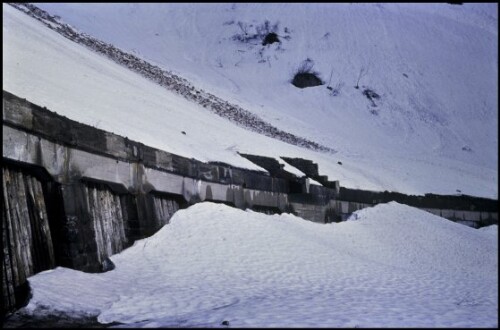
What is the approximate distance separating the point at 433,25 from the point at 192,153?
5454 cm

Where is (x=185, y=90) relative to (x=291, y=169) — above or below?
above

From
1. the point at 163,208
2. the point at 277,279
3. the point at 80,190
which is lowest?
the point at 277,279

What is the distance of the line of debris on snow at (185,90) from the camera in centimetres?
2939

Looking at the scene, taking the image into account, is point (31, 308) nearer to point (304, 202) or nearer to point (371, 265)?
point (371, 265)

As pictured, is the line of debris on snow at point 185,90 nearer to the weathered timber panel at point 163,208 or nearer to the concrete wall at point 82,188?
the weathered timber panel at point 163,208

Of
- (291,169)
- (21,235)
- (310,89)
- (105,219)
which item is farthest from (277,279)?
(310,89)

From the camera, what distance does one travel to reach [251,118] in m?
32.1

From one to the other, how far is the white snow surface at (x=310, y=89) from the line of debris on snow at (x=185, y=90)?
6.27 feet

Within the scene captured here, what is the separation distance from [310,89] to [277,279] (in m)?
37.8

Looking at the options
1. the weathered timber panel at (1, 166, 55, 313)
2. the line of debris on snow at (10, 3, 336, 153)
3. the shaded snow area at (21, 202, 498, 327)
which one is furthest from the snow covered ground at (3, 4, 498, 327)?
the line of debris on snow at (10, 3, 336, 153)

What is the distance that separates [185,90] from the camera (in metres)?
32.0

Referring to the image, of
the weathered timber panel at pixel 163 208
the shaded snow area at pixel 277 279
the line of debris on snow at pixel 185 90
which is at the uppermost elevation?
the line of debris on snow at pixel 185 90

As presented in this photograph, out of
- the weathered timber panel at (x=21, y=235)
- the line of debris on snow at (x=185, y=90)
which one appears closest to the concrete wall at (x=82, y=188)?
the weathered timber panel at (x=21, y=235)

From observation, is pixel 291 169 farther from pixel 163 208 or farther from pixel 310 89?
pixel 310 89
